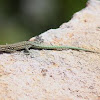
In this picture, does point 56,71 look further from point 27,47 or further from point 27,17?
point 27,17

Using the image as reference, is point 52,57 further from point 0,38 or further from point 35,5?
point 35,5

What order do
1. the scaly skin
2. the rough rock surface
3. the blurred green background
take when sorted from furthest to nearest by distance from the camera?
the blurred green background → the scaly skin → the rough rock surface

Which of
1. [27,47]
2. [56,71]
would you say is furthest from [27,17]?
[56,71]

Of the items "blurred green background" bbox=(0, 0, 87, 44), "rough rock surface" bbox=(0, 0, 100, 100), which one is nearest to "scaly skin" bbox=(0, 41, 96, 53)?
"rough rock surface" bbox=(0, 0, 100, 100)

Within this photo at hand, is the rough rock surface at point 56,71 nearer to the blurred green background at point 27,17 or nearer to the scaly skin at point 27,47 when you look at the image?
the scaly skin at point 27,47

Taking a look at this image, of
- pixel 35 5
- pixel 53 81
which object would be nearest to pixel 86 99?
pixel 53 81

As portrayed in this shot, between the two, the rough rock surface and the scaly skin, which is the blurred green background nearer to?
the rough rock surface

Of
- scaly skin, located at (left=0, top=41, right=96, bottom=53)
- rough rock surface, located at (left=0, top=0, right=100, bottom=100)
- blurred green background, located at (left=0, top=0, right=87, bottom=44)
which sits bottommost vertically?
rough rock surface, located at (left=0, top=0, right=100, bottom=100)
